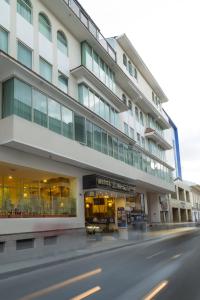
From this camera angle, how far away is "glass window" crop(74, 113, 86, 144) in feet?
74.8

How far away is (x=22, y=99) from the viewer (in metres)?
17.8

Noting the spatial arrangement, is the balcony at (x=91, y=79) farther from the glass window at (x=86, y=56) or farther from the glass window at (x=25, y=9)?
the glass window at (x=25, y=9)

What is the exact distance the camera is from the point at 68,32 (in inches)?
991

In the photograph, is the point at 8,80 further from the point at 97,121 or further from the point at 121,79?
the point at 121,79

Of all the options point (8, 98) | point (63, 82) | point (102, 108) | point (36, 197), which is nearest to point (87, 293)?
point (8, 98)

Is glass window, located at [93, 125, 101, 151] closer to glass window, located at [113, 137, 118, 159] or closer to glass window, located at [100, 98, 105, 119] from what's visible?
glass window, located at [100, 98, 105, 119]

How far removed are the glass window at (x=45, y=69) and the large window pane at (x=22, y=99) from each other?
3005mm

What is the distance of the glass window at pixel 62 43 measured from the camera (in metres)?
23.8

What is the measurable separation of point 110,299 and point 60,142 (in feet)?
43.5

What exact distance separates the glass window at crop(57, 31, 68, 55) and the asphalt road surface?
1485 centimetres

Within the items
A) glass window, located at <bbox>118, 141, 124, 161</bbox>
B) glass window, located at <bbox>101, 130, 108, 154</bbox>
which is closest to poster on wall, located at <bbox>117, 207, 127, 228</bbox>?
glass window, located at <bbox>118, 141, 124, 161</bbox>

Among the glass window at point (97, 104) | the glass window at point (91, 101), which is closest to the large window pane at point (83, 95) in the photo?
the glass window at point (91, 101)

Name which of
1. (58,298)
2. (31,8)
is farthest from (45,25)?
(58,298)

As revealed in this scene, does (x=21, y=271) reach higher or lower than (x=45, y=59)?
lower
